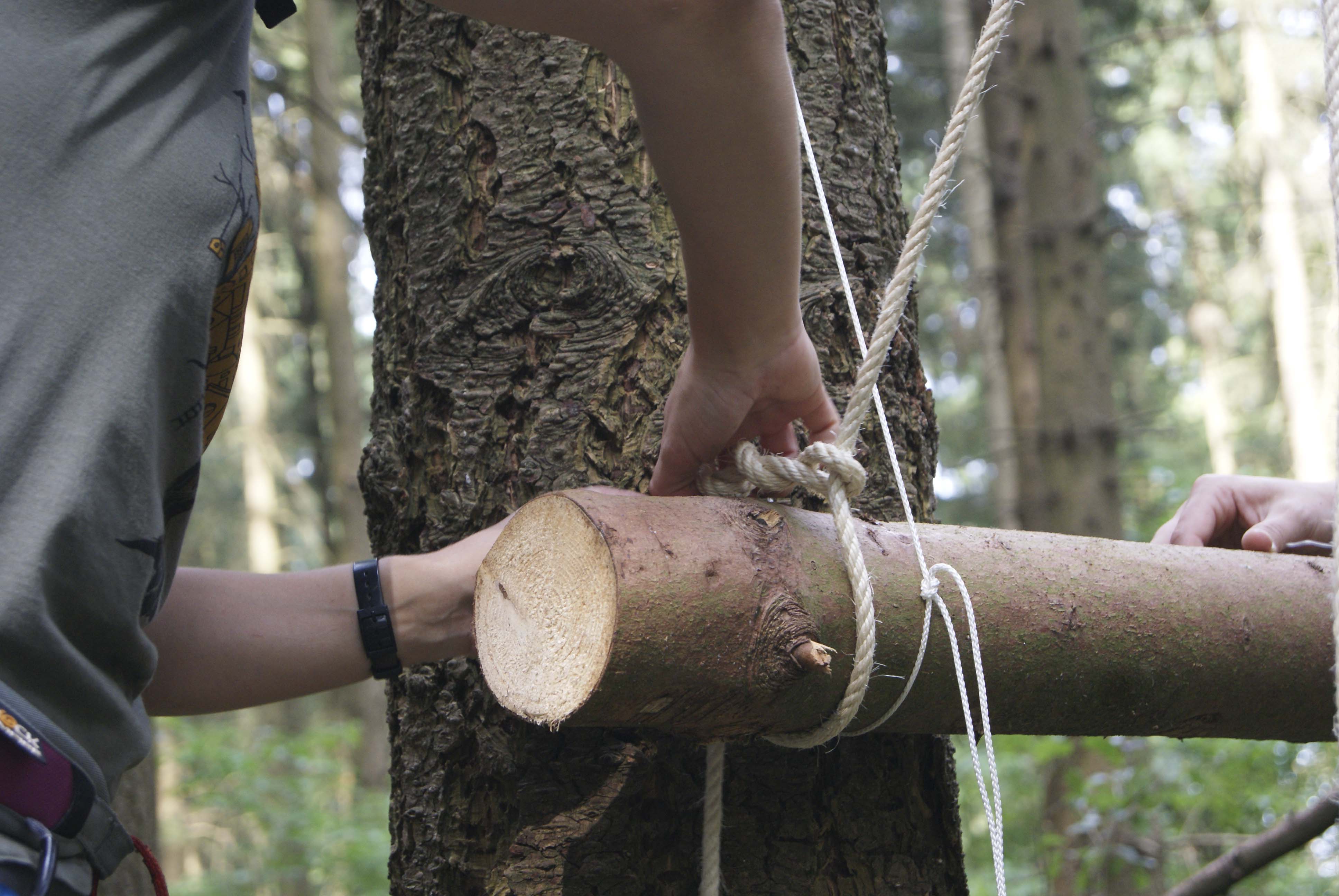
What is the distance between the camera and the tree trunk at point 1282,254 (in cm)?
1037

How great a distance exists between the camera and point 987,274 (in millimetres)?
6367

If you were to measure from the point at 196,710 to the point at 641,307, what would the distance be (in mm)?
887

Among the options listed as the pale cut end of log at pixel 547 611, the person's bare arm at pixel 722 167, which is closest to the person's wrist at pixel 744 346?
the person's bare arm at pixel 722 167

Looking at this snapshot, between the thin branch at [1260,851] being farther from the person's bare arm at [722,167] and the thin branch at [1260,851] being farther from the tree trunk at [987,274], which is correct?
the tree trunk at [987,274]

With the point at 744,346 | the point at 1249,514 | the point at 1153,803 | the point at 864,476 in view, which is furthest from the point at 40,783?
the point at 1153,803

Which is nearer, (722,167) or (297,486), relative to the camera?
(722,167)

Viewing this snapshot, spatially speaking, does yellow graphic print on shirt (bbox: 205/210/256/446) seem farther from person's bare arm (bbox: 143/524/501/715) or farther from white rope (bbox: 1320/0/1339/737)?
white rope (bbox: 1320/0/1339/737)

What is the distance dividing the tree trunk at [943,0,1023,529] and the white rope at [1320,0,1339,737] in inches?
182

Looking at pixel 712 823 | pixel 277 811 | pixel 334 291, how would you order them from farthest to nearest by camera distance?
pixel 334 291
pixel 277 811
pixel 712 823

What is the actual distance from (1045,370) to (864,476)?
16.1 feet

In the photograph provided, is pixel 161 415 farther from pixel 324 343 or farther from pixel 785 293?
pixel 324 343

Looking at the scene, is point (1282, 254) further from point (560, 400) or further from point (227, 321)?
A: point (227, 321)

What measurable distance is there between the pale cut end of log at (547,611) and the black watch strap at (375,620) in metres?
0.23

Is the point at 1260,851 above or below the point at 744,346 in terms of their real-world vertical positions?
Result: below
